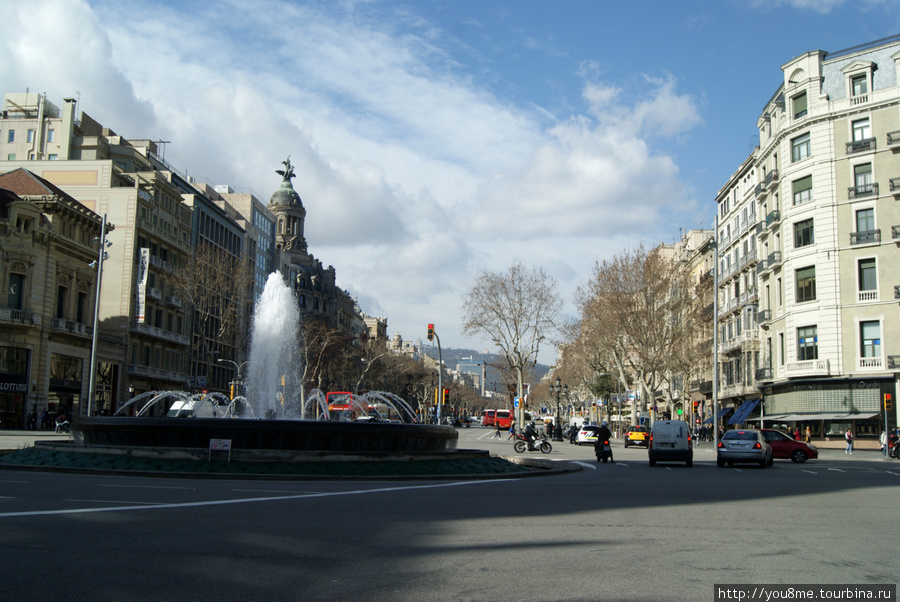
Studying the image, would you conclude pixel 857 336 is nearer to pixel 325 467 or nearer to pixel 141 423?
pixel 325 467

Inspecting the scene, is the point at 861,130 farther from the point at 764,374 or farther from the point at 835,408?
the point at 764,374

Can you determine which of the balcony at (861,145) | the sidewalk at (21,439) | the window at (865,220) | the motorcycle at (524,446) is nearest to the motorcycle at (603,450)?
the motorcycle at (524,446)

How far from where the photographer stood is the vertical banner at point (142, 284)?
194 feet

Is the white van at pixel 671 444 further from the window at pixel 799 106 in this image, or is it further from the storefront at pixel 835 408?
the window at pixel 799 106

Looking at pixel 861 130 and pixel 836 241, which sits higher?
pixel 861 130

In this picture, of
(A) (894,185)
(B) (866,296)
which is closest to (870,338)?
(B) (866,296)

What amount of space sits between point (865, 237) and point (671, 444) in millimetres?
25650

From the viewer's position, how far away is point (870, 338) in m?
46.0

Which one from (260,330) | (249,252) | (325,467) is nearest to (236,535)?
(325,467)

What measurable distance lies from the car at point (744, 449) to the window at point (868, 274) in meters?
22.1

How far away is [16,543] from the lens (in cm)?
840

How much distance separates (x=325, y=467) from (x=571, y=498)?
683cm

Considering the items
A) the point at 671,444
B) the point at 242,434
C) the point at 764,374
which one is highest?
the point at 764,374

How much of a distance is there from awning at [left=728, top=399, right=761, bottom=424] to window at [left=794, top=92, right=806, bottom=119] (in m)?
20.0
